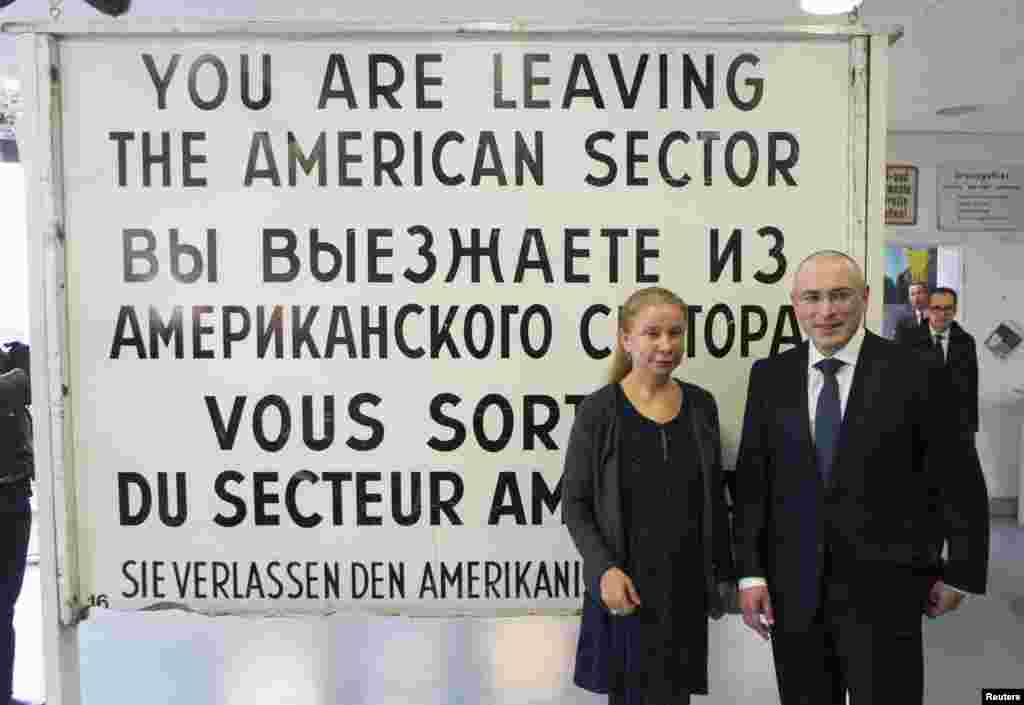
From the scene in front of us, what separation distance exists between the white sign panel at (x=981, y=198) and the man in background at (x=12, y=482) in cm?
574

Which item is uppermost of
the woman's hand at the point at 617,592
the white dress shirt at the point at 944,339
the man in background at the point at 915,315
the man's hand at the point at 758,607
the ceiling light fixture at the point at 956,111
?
the ceiling light fixture at the point at 956,111

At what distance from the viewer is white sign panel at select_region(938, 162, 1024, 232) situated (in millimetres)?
5664

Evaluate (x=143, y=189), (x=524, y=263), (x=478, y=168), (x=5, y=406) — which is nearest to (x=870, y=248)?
(x=524, y=263)

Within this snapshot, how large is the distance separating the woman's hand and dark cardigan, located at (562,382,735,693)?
0.01 metres

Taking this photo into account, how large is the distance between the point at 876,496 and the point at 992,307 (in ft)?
16.6

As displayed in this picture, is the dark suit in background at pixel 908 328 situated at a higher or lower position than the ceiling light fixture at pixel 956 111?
lower

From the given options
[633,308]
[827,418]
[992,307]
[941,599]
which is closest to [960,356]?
[992,307]

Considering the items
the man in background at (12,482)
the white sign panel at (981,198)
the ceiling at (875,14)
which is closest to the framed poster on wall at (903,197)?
the white sign panel at (981,198)

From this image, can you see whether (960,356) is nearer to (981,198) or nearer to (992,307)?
(992,307)

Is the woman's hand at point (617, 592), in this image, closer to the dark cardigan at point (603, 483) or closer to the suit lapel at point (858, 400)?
the dark cardigan at point (603, 483)

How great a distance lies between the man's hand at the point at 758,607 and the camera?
1572mm

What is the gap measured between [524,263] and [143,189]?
89 centimetres

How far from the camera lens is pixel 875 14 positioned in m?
3.60

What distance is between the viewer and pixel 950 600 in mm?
1540
